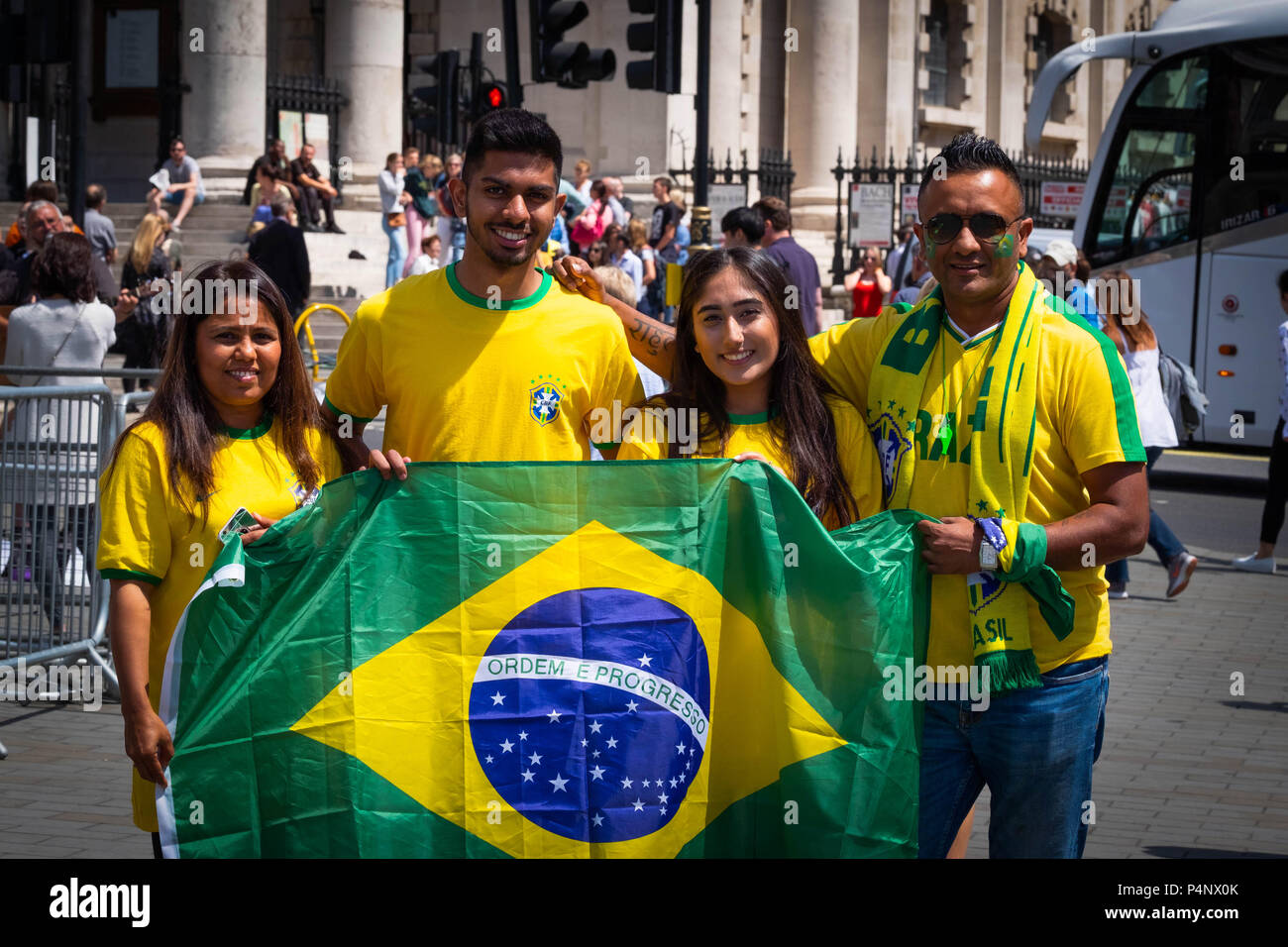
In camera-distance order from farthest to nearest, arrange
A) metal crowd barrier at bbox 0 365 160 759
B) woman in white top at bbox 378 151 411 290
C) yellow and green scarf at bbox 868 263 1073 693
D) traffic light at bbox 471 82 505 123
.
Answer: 1. woman in white top at bbox 378 151 411 290
2. traffic light at bbox 471 82 505 123
3. metal crowd barrier at bbox 0 365 160 759
4. yellow and green scarf at bbox 868 263 1073 693

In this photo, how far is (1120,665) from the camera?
9.39m

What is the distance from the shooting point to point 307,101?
93.6ft

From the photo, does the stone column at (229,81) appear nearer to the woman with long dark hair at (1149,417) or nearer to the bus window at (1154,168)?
the bus window at (1154,168)

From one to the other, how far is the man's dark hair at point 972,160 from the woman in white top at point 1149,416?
742cm

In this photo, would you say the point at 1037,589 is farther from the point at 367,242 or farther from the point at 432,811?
the point at 367,242

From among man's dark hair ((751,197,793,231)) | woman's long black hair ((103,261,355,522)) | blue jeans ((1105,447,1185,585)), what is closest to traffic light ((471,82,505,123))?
man's dark hair ((751,197,793,231))

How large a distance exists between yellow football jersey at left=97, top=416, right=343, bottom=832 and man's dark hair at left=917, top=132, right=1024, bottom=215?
167 cm

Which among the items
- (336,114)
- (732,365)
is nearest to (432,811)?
(732,365)

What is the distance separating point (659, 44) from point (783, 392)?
1018 centimetres

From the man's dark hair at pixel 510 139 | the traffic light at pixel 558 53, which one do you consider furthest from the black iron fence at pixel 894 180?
the man's dark hair at pixel 510 139

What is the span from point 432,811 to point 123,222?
22.3 meters

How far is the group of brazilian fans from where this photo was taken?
377 cm

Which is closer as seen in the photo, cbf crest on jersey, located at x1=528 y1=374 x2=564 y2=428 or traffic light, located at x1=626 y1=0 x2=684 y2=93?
cbf crest on jersey, located at x1=528 y1=374 x2=564 y2=428

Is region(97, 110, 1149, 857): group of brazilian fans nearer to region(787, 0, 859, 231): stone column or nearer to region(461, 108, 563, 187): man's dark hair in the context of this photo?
region(461, 108, 563, 187): man's dark hair
